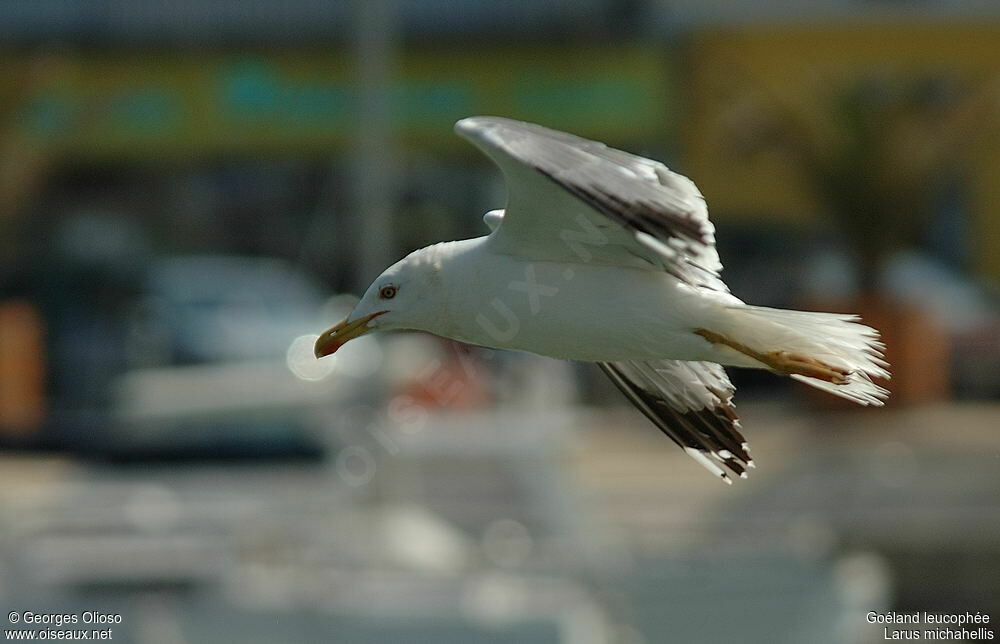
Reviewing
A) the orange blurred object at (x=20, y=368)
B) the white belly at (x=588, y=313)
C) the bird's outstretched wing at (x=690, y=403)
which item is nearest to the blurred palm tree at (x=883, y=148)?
the orange blurred object at (x=20, y=368)

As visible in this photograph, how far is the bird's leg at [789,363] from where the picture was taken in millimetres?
3986

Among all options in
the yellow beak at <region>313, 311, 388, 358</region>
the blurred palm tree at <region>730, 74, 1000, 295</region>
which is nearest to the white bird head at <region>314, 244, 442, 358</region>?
the yellow beak at <region>313, 311, 388, 358</region>

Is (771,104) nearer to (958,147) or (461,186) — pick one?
(958,147)

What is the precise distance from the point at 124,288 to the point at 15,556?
875 centimetres

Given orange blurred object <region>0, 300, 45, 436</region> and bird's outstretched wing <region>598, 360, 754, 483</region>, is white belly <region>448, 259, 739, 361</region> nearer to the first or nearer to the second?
bird's outstretched wing <region>598, 360, 754, 483</region>

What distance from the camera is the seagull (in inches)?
149

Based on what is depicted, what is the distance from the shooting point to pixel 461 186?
730 inches

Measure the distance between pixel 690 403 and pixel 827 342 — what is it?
0.54 m

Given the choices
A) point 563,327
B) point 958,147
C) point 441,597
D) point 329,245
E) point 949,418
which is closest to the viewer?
point 563,327

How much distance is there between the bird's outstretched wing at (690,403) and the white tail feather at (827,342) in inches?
16.8

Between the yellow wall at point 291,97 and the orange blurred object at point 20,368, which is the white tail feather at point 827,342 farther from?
the yellow wall at point 291,97

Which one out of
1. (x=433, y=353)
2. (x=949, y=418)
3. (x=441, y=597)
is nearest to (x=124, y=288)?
(x=433, y=353)

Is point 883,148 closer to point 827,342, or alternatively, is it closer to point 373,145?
point 373,145

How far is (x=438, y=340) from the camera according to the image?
14578 millimetres
